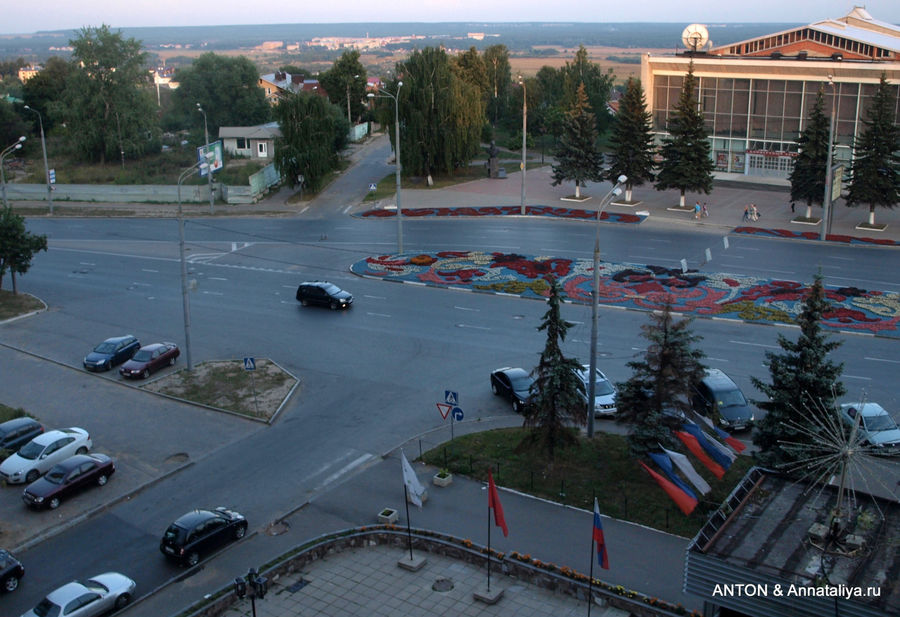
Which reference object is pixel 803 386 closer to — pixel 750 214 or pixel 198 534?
pixel 198 534

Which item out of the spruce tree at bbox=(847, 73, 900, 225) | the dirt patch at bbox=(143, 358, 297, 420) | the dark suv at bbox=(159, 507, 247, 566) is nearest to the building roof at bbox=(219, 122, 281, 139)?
the spruce tree at bbox=(847, 73, 900, 225)

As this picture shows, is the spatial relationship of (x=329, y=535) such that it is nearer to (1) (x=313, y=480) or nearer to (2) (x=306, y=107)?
(1) (x=313, y=480)

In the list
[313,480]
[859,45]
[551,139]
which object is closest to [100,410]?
[313,480]

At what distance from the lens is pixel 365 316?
121 ft

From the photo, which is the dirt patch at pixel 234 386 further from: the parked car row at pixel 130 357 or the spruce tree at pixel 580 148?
the spruce tree at pixel 580 148

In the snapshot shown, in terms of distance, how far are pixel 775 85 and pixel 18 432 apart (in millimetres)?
57474

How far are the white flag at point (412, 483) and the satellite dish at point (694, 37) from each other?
192ft

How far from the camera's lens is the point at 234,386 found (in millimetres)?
29734

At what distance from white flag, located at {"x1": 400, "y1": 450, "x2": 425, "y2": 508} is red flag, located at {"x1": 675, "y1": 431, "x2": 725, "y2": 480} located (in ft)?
Result: 22.1

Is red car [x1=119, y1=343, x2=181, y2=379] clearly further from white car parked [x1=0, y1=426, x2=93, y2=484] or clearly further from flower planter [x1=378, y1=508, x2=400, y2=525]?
flower planter [x1=378, y1=508, x2=400, y2=525]

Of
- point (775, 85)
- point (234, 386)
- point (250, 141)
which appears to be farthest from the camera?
point (250, 141)

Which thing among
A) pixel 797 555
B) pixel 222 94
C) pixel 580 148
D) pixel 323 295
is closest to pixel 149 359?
pixel 323 295

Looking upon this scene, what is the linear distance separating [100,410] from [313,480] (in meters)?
9.66

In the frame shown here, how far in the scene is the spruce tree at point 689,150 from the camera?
2092 inches
